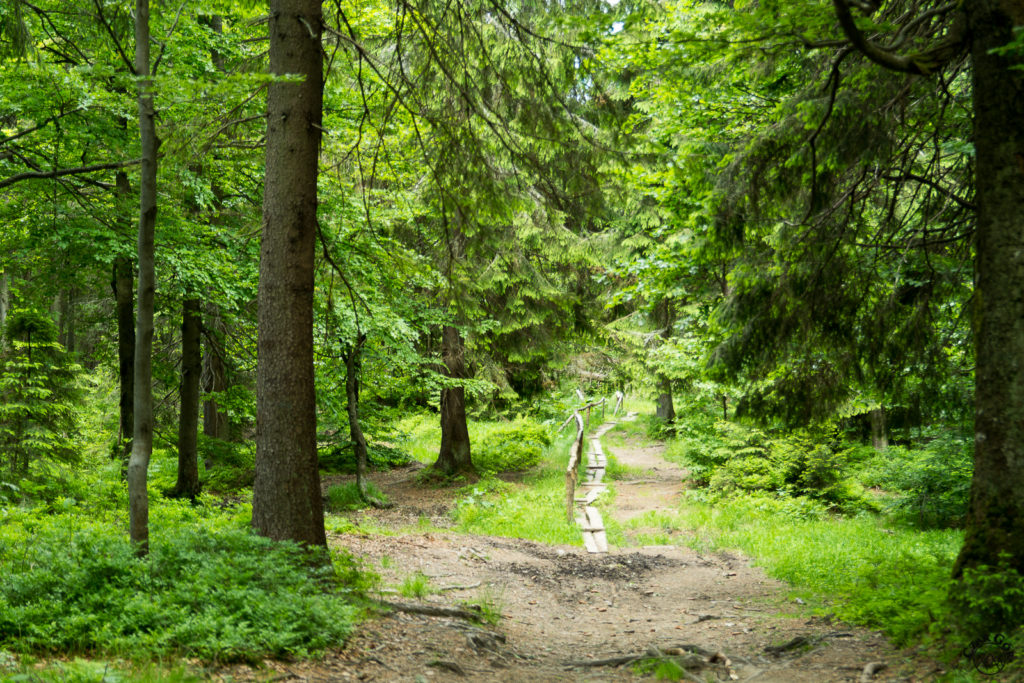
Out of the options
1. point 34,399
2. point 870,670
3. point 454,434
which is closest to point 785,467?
point 454,434

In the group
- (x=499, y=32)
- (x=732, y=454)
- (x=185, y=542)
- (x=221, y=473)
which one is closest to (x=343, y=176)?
(x=499, y=32)

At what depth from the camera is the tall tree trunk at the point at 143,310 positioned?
5180 millimetres

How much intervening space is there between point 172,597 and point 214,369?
1089cm

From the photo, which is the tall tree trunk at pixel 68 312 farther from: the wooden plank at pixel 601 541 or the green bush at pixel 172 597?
the green bush at pixel 172 597

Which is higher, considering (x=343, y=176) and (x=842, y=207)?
(x=343, y=176)

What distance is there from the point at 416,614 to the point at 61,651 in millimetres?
2987

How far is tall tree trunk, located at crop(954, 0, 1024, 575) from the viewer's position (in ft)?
17.0

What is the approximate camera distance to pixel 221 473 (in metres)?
13.1

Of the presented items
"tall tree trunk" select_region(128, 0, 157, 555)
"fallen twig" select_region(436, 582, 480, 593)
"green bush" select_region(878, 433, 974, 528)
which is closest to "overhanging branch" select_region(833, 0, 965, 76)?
"tall tree trunk" select_region(128, 0, 157, 555)

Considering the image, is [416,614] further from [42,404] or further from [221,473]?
[42,404]

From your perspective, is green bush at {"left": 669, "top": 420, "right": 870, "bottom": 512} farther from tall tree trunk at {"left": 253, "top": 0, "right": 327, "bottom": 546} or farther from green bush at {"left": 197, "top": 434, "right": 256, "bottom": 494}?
tall tree trunk at {"left": 253, "top": 0, "right": 327, "bottom": 546}

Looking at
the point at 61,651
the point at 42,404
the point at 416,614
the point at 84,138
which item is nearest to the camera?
the point at 61,651

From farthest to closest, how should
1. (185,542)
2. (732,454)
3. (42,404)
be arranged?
(732,454) < (42,404) < (185,542)

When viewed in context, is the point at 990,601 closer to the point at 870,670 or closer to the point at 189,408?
the point at 870,670
